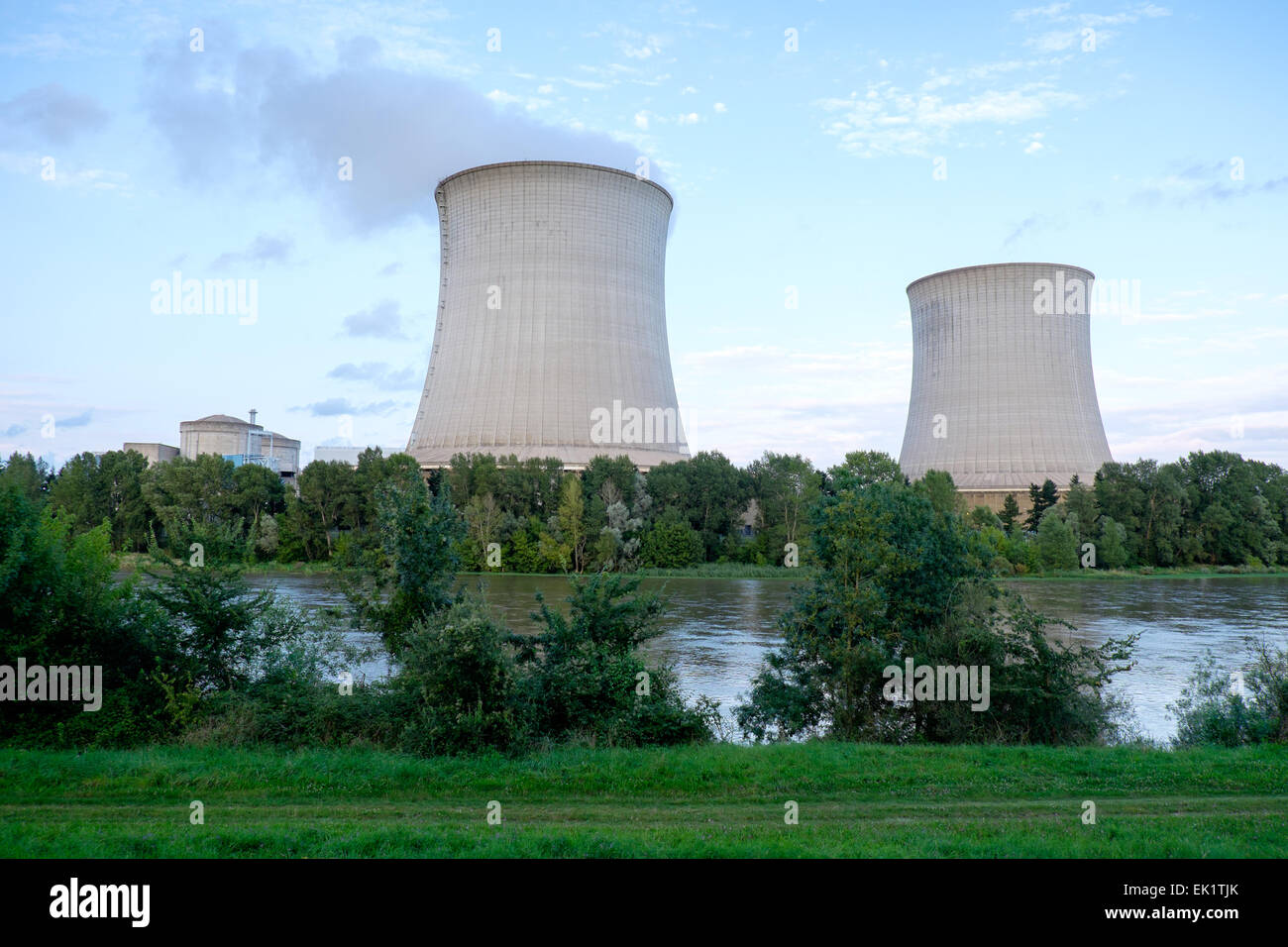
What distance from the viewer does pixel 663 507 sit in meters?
35.0

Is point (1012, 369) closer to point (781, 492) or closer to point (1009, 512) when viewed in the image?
point (1009, 512)

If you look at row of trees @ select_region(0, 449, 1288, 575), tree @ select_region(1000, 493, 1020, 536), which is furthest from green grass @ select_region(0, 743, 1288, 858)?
tree @ select_region(1000, 493, 1020, 536)

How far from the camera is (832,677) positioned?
8617mm

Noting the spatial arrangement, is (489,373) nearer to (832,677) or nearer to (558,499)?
(558,499)

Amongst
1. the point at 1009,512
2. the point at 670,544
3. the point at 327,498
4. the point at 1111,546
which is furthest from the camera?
the point at 327,498

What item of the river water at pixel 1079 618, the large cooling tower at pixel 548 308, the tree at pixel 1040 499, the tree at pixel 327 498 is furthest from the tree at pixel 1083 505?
the tree at pixel 327 498

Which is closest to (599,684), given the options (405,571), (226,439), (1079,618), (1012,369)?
(405,571)

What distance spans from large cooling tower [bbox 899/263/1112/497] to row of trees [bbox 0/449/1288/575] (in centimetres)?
272

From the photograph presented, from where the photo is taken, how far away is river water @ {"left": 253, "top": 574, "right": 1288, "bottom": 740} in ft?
40.4

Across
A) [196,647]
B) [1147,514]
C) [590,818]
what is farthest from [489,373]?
[1147,514]

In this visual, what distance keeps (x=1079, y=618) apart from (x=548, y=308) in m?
17.2

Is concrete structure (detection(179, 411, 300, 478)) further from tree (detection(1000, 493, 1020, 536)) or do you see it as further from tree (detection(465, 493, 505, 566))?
tree (detection(1000, 493, 1020, 536))
